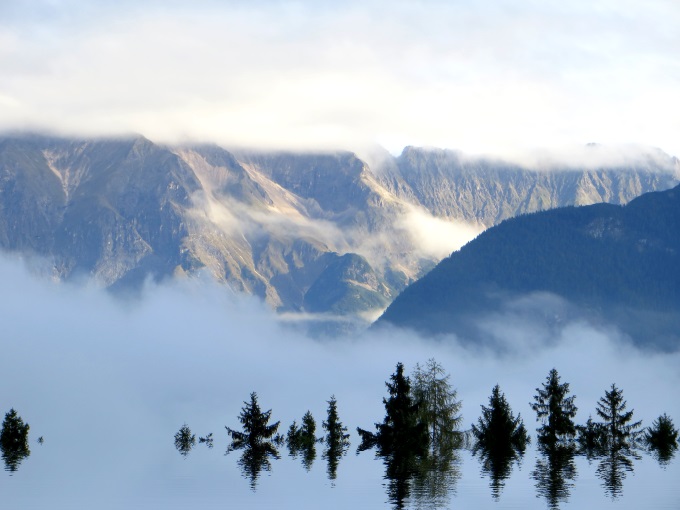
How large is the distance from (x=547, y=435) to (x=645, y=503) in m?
63.9

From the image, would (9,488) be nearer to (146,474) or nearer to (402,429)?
(146,474)

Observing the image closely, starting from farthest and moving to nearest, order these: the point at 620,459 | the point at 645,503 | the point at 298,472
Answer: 1. the point at 620,459
2. the point at 298,472
3. the point at 645,503

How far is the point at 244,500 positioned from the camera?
5625 inches

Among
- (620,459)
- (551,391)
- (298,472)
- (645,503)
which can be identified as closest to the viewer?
(645,503)

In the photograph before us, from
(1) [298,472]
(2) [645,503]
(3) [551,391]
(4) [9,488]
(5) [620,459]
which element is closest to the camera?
(2) [645,503]

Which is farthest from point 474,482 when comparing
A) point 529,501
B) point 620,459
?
point 620,459

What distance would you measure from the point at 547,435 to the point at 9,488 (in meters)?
76.9

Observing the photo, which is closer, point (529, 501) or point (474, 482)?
point (529, 501)

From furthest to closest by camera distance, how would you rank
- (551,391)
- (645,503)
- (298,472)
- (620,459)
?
(551,391)
(620,459)
(298,472)
(645,503)

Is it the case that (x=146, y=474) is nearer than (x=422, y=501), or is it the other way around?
(x=422, y=501)

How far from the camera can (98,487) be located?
158500mm

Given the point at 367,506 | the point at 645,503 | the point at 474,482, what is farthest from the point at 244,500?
the point at 645,503

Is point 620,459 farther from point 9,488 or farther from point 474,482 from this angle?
point 9,488

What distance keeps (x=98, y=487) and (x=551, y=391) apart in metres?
66.2
